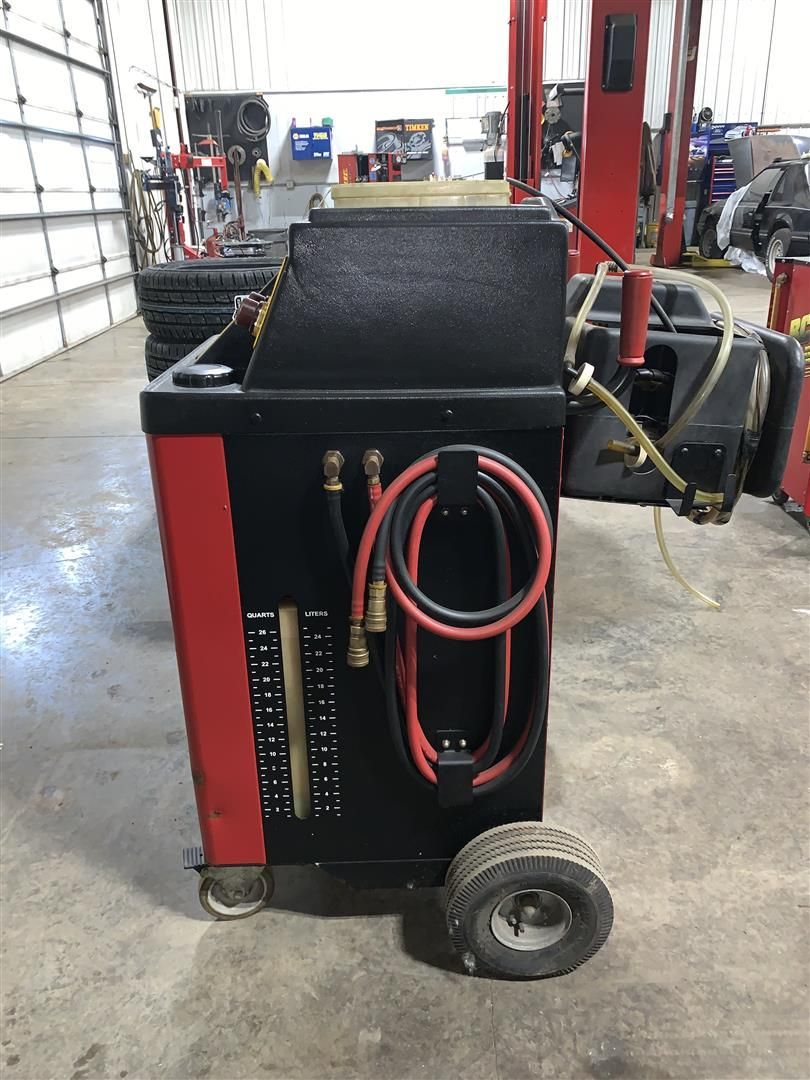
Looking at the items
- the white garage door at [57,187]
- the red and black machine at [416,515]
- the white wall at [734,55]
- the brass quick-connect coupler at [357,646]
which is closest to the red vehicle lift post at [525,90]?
the white garage door at [57,187]

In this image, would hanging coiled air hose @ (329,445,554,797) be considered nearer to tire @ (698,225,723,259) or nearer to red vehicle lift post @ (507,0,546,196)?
red vehicle lift post @ (507,0,546,196)

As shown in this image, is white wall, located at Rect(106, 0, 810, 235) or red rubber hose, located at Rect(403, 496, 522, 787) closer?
red rubber hose, located at Rect(403, 496, 522, 787)

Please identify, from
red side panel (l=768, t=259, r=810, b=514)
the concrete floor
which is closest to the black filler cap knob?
the concrete floor

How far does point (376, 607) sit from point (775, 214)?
7.92m

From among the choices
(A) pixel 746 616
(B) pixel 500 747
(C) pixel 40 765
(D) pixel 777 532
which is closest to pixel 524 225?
(B) pixel 500 747

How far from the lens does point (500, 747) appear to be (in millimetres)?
1080

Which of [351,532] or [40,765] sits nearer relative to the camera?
[351,532]

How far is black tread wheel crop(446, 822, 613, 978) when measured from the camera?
103 centimetres

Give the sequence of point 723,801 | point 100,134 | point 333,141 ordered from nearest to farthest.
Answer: point 723,801 → point 100,134 → point 333,141

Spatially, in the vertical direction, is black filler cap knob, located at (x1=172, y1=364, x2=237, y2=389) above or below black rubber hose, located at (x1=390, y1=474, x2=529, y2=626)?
above

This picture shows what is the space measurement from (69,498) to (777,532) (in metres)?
2.60

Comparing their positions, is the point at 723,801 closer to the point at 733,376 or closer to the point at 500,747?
the point at 500,747

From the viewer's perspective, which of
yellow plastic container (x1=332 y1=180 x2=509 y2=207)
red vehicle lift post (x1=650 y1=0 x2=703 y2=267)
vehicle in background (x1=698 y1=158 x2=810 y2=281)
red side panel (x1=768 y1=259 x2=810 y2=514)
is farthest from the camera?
red vehicle lift post (x1=650 y1=0 x2=703 y2=267)

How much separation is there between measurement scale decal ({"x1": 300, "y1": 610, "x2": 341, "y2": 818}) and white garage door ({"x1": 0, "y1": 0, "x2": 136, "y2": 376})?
5272 mm
